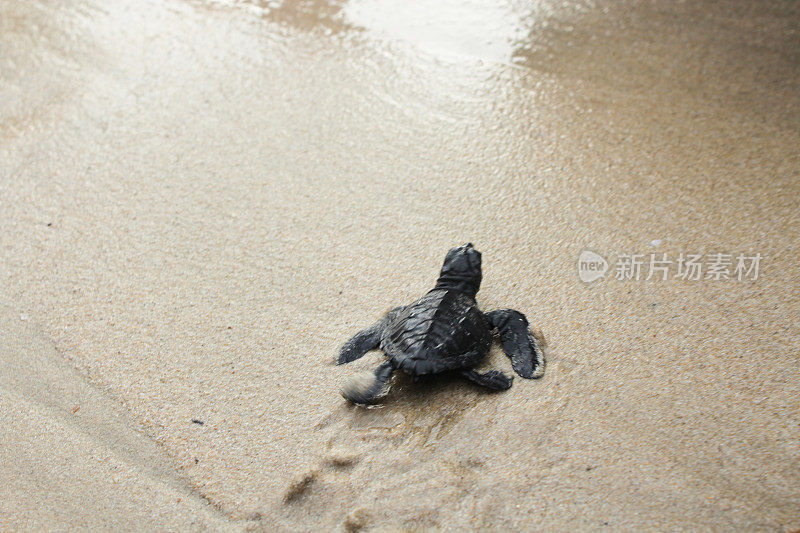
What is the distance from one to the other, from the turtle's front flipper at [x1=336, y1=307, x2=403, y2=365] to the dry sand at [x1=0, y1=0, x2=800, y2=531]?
51 millimetres

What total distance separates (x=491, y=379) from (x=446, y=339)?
211 mm

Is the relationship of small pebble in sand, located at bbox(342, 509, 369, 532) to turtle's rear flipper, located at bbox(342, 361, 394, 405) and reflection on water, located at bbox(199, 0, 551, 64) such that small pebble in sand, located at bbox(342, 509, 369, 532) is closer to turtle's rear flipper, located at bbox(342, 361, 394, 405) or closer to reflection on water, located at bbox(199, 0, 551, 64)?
turtle's rear flipper, located at bbox(342, 361, 394, 405)

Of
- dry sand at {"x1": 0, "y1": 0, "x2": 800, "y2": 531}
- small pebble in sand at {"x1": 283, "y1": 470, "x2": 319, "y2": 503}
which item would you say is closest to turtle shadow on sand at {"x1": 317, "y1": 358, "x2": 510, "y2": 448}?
dry sand at {"x1": 0, "y1": 0, "x2": 800, "y2": 531}

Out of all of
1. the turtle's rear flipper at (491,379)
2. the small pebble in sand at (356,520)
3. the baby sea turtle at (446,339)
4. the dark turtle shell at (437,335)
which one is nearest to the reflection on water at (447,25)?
the baby sea turtle at (446,339)

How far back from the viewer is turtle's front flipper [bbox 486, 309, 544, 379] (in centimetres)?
220

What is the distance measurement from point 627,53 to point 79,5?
376cm

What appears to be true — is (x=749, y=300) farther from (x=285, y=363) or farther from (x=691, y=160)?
(x=285, y=363)

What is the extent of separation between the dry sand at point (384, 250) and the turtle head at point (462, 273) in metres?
0.14

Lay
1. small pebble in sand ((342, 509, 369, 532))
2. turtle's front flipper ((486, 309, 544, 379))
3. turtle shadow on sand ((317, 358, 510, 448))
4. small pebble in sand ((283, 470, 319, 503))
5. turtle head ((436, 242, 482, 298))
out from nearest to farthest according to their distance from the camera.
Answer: small pebble in sand ((342, 509, 369, 532))
small pebble in sand ((283, 470, 319, 503))
turtle shadow on sand ((317, 358, 510, 448))
turtle's front flipper ((486, 309, 544, 379))
turtle head ((436, 242, 482, 298))

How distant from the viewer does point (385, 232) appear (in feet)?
9.36

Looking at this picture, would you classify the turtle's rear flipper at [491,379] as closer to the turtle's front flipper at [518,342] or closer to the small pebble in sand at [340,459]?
the turtle's front flipper at [518,342]

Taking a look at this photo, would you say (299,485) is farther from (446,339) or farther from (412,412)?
(446,339)

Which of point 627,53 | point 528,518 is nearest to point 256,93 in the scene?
point 627,53

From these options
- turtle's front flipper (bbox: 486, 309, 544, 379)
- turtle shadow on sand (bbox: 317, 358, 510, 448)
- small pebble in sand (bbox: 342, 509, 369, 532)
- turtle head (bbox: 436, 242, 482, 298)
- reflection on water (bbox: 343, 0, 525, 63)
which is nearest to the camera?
small pebble in sand (bbox: 342, 509, 369, 532)
